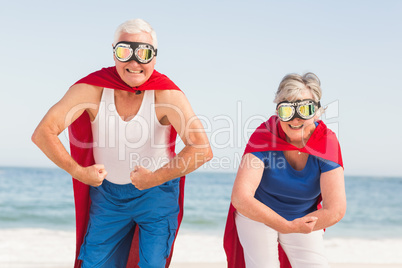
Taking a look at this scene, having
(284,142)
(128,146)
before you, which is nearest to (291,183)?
(284,142)

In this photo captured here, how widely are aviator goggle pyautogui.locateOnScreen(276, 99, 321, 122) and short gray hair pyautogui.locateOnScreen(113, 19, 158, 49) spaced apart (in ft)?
3.05

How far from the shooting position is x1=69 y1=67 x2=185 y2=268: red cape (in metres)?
3.02

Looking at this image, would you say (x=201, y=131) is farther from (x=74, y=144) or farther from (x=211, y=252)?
(x=211, y=252)

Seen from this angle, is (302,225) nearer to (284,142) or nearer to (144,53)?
(284,142)

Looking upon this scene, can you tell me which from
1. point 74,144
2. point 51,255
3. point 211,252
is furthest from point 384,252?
point 74,144

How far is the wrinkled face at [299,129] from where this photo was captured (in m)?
3.01

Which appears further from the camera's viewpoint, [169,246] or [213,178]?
[213,178]

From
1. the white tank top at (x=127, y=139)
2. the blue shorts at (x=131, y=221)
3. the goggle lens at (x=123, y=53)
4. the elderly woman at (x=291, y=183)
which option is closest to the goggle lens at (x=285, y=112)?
the elderly woman at (x=291, y=183)

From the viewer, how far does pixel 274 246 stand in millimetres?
→ 3014

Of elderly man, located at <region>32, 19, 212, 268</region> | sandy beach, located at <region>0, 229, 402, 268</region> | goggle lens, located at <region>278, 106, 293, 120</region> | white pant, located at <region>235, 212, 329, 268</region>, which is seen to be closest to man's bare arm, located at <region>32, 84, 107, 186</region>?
elderly man, located at <region>32, 19, 212, 268</region>

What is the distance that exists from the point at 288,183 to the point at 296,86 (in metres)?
0.63

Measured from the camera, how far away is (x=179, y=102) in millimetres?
2969

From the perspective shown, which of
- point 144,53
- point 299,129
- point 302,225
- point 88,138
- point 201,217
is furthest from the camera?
point 201,217

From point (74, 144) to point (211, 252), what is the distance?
559cm
